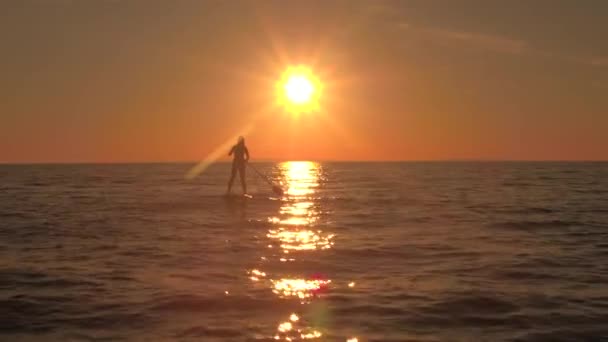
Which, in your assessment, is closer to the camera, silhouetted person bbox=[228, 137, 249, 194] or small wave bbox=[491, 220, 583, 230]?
small wave bbox=[491, 220, 583, 230]

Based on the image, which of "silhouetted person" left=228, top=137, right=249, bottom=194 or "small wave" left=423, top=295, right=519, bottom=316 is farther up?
"silhouetted person" left=228, top=137, right=249, bottom=194

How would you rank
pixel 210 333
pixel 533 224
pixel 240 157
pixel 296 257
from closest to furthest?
pixel 210 333 → pixel 296 257 → pixel 533 224 → pixel 240 157

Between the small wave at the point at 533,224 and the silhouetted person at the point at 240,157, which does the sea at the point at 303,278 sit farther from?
the silhouetted person at the point at 240,157

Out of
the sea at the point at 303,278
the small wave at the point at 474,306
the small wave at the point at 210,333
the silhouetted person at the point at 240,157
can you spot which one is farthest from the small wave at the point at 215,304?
the silhouetted person at the point at 240,157

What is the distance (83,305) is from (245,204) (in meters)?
18.1

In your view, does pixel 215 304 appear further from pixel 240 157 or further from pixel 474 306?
pixel 240 157

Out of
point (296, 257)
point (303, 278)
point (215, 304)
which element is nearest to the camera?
point (215, 304)

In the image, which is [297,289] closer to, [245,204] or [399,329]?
[399,329]

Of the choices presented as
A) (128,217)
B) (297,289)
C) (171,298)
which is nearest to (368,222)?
(128,217)

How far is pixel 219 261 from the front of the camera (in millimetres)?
11945

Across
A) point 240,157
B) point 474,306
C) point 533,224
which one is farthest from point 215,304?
point 240,157

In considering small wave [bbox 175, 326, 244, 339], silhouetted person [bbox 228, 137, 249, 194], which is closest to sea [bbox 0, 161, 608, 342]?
small wave [bbox 175, 326, 244, 339]

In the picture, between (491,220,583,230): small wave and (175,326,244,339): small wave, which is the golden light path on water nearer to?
(175,326,244,339): small wave

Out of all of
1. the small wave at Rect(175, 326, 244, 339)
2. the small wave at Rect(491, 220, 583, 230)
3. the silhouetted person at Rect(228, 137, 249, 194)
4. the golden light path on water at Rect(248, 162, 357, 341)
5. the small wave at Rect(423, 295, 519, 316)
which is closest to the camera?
the small wave at Rect(175, 326, 244, 339)
